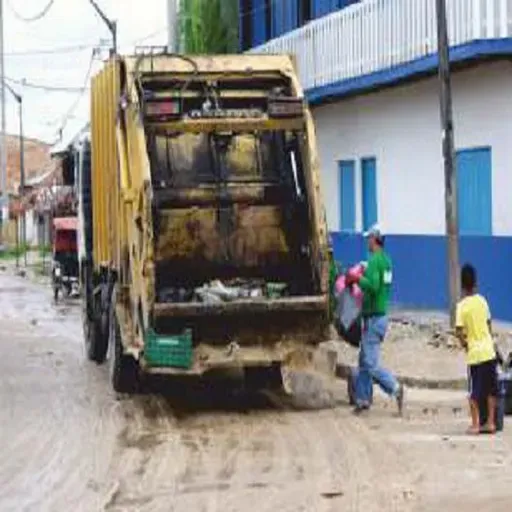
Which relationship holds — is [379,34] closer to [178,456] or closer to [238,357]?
[238,357]

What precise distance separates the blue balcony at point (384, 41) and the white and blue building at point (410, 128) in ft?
0.07

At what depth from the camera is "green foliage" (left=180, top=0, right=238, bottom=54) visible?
32125 mm

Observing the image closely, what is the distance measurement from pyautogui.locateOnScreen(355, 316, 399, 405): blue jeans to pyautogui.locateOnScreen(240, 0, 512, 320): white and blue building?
6631 millimetres

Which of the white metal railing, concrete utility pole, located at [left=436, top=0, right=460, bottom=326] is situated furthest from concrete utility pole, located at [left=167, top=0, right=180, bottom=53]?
concrete utility pole, located at [left=436, top=0, right=460, bottom=326]

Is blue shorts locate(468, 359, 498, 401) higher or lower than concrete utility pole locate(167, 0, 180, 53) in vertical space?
lower

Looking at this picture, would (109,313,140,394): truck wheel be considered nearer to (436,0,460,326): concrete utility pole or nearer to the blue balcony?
(436,0,460,326): concrete utility pole

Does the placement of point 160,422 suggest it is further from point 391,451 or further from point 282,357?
point 391,451

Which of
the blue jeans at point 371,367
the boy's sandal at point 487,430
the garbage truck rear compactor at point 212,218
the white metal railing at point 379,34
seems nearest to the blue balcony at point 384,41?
the white metal railing at point 379,34

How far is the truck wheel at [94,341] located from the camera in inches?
747

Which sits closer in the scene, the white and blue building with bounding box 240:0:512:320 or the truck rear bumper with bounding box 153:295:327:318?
the truck rear bumper with bounding box 153:295:327:318

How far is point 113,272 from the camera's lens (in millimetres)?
16141

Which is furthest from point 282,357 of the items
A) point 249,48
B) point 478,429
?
point 249,48

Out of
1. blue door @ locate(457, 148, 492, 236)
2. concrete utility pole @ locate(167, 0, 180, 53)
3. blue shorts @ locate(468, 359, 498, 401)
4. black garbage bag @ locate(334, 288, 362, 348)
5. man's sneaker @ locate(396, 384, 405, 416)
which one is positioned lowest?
man's sneaker @ locate(396, 384, 405, 416)

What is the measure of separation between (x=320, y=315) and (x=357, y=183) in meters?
13.7
